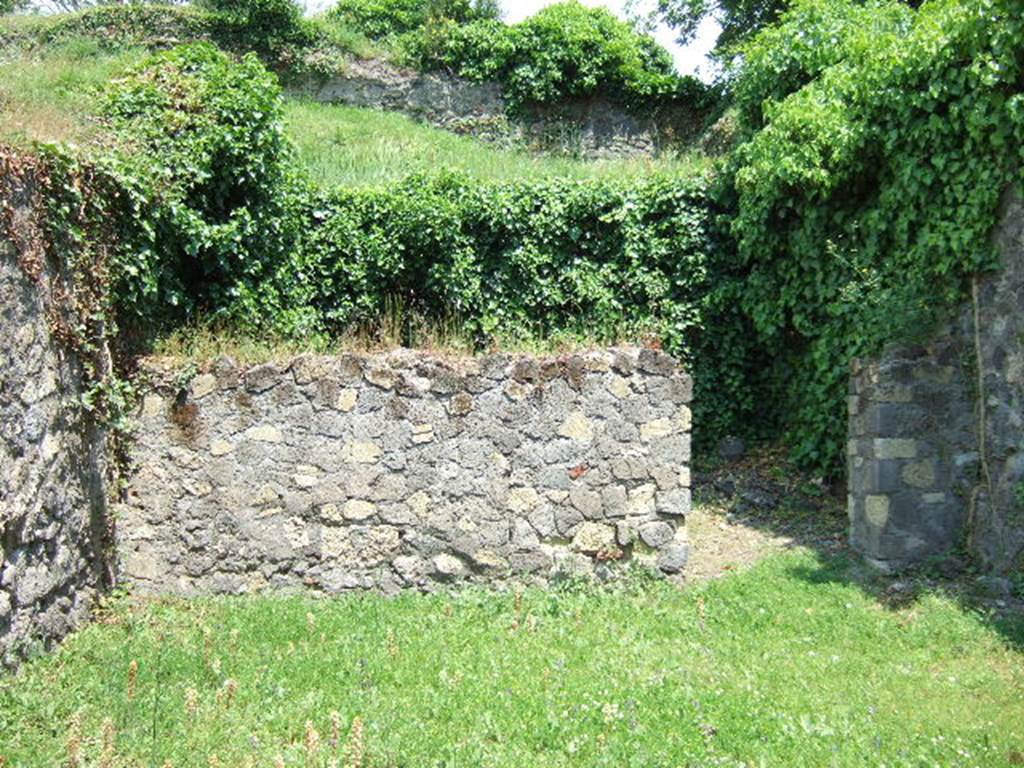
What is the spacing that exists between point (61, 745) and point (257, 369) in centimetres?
301

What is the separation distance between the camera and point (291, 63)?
17.3 m

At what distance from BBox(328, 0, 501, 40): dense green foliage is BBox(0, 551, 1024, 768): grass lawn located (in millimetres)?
16891

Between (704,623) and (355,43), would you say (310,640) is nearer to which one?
(704,623)

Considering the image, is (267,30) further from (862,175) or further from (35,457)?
(35,457)

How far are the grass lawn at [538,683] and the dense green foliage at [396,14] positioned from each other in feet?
55.4

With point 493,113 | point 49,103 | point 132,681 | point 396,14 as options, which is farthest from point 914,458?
point 396,14

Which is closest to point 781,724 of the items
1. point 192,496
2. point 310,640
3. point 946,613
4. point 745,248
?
point 946,613

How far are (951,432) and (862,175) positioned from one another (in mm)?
2515

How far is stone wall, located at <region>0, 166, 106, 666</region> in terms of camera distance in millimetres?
4777

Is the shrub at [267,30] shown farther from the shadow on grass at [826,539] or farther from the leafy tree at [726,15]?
the shadow on grass at [826,539]

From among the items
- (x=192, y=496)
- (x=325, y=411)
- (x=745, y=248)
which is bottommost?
(x=192, y=496)

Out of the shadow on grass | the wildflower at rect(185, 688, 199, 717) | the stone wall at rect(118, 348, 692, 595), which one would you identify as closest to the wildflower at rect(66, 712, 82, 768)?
the wildflower at rect(185, 688, 199, 717)

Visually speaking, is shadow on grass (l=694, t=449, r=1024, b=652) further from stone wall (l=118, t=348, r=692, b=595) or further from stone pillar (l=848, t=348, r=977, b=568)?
stone wall (l=118, t=348, r=692, b=595)

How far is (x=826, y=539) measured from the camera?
24.7 ft
